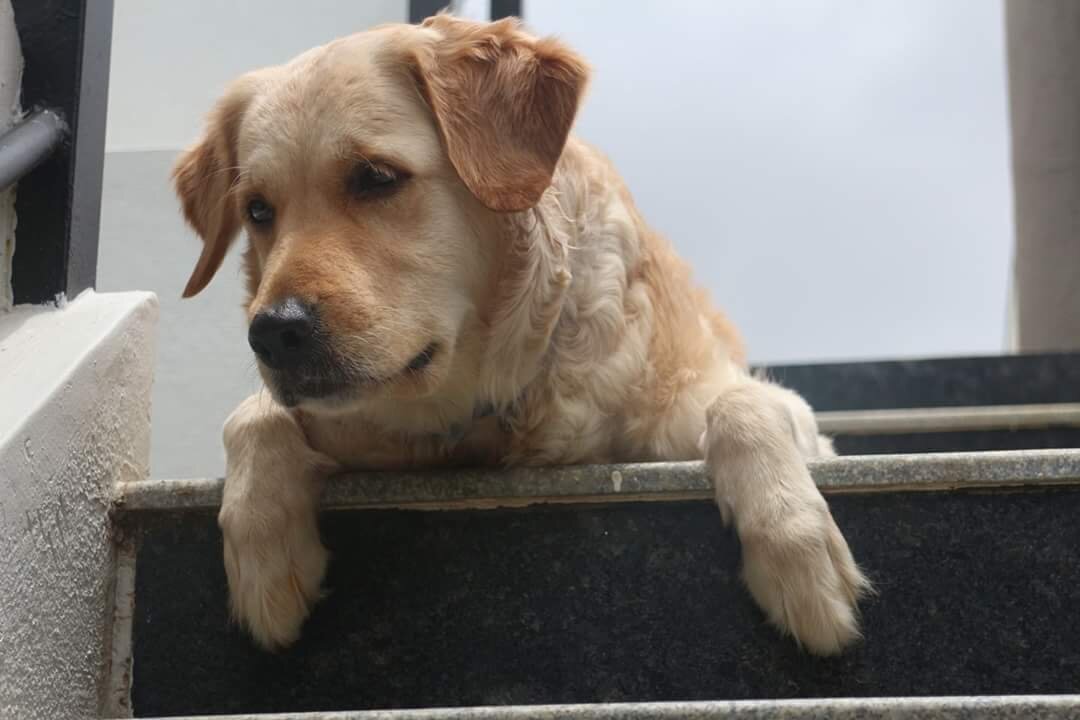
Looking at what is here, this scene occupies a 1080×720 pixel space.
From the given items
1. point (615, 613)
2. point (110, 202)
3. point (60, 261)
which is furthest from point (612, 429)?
point (110, 202)

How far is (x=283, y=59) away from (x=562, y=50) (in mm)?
1038

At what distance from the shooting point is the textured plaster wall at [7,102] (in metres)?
1.77

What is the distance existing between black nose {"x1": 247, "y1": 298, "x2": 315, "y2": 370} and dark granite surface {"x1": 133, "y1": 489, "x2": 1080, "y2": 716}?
28 cm

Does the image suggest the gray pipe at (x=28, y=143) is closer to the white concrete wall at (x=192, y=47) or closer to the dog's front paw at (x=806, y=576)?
the white concrete wall at (x=192, y=47)

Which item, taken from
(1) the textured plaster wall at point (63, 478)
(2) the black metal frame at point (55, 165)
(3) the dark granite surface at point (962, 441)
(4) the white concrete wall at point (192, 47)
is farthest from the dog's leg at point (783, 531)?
(3) the dark granite surface at point (962, 441)

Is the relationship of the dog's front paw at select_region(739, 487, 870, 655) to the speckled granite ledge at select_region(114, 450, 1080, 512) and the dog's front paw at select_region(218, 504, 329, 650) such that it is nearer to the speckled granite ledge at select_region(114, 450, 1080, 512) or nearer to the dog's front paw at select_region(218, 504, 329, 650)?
the speckled granite ledge at select_region(114, 450, 1080, 512)

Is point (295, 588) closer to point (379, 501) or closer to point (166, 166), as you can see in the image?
point (379, 501)

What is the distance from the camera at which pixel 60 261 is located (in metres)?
1.81

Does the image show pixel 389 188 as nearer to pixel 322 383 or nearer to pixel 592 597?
pixel 322 383

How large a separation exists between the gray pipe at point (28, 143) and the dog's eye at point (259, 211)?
30 centimetres

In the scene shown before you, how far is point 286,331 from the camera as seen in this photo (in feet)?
5.31

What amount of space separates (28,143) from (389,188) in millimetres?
531

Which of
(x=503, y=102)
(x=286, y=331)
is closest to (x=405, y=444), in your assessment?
(x=286, y=331)

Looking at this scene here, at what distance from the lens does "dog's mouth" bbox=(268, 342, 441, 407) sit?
5.43 ft
